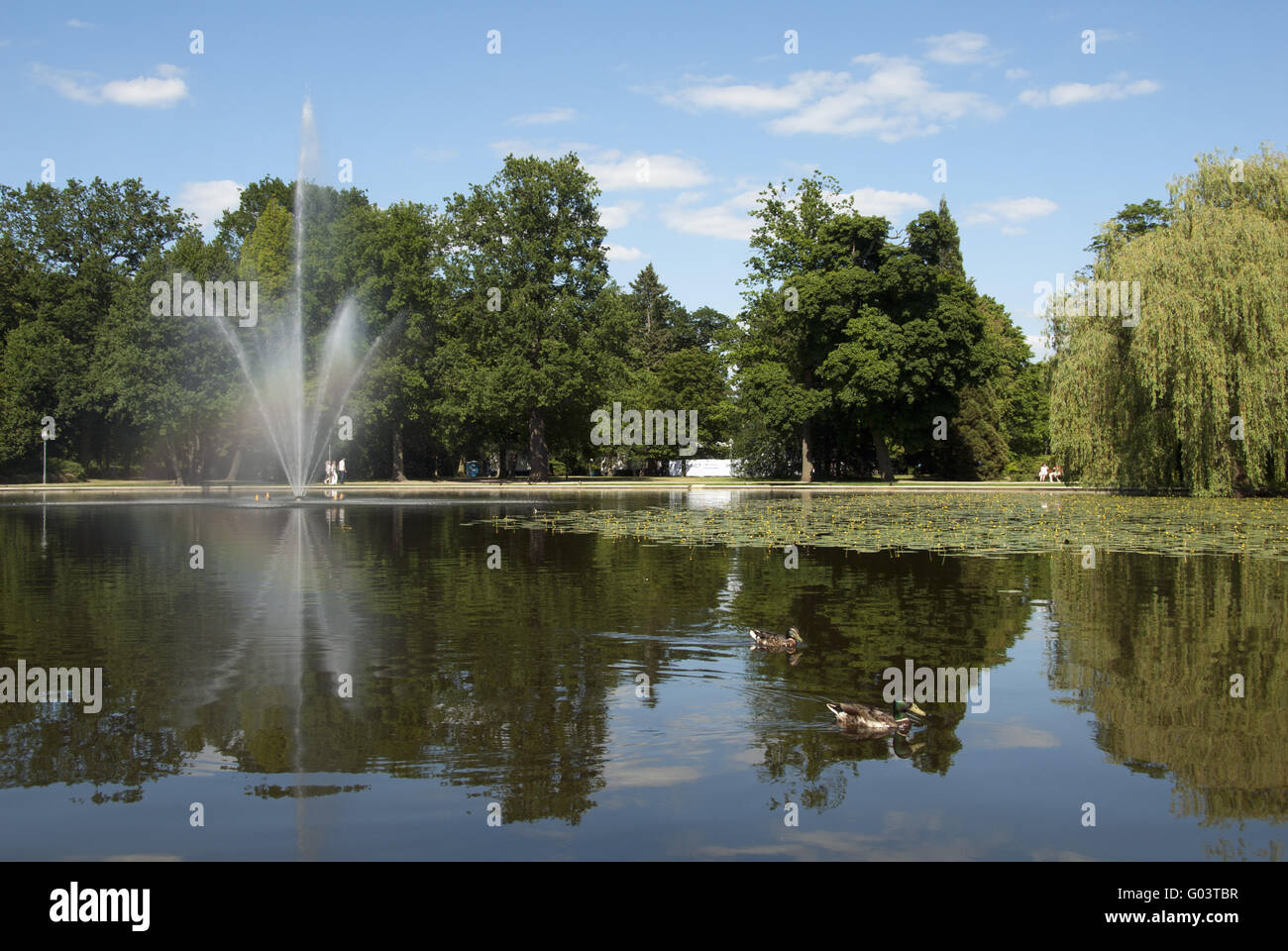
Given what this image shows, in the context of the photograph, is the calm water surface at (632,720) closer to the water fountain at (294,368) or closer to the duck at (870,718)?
the duck at (870,718)

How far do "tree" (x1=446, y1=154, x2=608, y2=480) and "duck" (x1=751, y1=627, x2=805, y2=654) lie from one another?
5731 centimetres

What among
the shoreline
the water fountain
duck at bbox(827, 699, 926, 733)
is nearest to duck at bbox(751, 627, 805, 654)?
duck at bbox(827, 699, 926, 733)

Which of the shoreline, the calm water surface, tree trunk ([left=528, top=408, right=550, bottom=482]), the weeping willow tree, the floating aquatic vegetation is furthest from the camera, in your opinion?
tree trunk ([left=528, top=408, right=550, bottom=482])

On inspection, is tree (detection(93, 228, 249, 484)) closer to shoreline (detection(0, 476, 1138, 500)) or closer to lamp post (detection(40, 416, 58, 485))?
lamp post (detection(40, 416, 58, 485))

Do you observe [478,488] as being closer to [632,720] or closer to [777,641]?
[777,641]

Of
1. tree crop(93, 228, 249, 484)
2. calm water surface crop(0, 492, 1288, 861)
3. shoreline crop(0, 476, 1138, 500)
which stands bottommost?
calm water surface crop(0, 492, 1288, 861)

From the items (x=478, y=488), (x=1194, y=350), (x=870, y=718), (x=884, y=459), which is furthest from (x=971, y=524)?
(x=884, y=459)

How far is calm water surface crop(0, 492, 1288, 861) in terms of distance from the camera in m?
7.12

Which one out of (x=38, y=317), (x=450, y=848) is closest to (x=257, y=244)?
(x=38, y=317)

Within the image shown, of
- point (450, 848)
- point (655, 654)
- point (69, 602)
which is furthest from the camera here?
point (69, 602)

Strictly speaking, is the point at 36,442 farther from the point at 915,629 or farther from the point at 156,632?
the point at 915,629

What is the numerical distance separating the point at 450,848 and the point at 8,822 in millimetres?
3051

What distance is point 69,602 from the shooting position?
1670cm

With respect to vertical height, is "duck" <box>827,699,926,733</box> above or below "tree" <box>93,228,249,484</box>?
below
